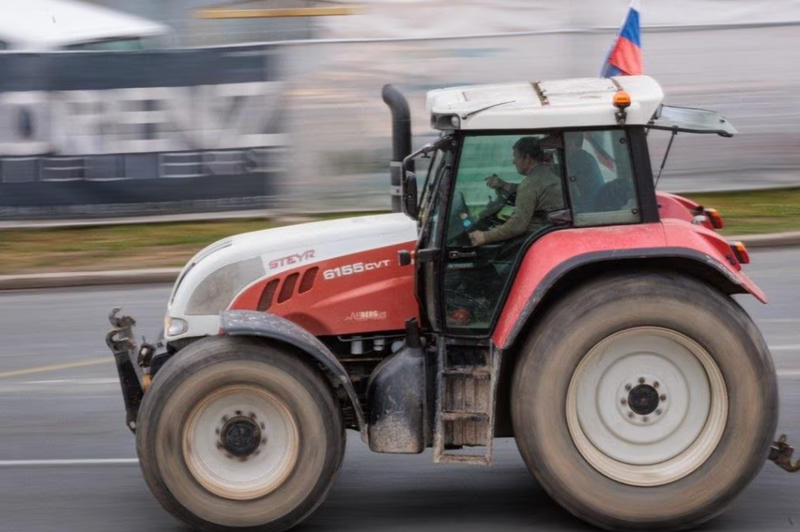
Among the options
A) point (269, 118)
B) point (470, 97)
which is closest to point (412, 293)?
point (470, 97)

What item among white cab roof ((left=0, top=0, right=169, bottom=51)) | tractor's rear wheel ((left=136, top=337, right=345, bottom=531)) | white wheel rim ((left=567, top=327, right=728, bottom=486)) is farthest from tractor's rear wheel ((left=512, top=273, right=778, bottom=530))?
white cab roof ((left=0, top=0, right=169, bottom=51))

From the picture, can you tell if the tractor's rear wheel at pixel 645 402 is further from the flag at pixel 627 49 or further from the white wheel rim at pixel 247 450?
the flag at pixel 627 49

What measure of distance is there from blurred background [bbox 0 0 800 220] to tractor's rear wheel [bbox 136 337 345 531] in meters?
8.18

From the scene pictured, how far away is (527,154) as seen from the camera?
602 cm

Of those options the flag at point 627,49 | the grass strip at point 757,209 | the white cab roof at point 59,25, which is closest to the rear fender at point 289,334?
the flag at point 627,49

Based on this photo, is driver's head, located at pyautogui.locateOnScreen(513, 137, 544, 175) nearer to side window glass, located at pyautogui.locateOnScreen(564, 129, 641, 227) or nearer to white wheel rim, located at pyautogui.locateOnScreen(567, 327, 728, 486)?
side window glass, located at pyautogui.locateOnScreen(564, 129, 641, 227)

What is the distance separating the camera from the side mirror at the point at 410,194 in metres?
6.11

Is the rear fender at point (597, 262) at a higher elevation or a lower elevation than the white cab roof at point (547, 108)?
lower

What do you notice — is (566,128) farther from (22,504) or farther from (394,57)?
(394,57)

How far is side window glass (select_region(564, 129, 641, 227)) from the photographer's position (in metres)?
5.97

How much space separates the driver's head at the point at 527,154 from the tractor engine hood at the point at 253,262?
687 millimetres

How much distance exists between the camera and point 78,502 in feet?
22.7

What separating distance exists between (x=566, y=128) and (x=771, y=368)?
1.39 metres

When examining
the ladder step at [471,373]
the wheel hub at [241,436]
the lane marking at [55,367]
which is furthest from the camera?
the lane marking at [55,367]
